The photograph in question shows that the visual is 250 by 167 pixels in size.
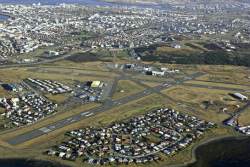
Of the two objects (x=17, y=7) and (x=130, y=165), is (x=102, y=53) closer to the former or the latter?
(x=130, y=165)

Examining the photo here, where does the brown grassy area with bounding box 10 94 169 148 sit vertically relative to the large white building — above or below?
above

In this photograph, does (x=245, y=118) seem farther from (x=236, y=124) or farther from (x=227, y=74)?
(x=227, y=74)

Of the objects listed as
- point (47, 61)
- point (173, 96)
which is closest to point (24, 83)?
point (47, 61)

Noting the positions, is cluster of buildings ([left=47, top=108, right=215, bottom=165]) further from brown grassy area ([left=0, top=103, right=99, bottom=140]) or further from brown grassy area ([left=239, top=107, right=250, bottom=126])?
brown grassy area ([left=239, top=107, right=250, bottom=126])

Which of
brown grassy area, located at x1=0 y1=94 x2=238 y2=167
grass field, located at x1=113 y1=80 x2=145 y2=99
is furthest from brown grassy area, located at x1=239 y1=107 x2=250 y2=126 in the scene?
grass field, located at x1=113 y1=80 x2=145 y2=99

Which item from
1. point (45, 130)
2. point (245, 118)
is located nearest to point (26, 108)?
point (45, 130)

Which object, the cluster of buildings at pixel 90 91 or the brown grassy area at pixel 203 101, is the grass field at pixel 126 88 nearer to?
the cluster of buildings at pixel 90 91
